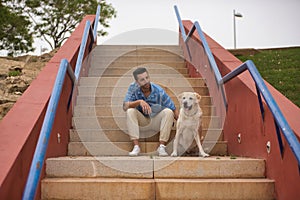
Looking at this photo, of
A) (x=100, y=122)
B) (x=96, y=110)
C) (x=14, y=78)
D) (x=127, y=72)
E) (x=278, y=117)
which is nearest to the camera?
(x=278, y=117)

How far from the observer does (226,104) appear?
550cm

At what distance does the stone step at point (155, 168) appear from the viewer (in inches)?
156

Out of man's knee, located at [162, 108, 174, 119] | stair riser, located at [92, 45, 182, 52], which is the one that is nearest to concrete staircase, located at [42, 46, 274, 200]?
man's knee, located at [162, 108, 174, 119]

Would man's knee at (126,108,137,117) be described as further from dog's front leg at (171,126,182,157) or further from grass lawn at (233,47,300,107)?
grass lawn at (233,47,300,107)

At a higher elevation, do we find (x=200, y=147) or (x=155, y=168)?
(x=200, y=147)

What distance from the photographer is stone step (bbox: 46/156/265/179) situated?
13.0ft

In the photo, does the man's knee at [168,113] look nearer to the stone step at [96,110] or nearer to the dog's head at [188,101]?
the dog's head at [188,101]

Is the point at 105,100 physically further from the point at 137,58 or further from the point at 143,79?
the point at 137,58

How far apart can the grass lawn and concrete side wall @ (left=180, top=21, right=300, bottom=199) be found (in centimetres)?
227

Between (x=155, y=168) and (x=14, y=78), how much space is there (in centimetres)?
463

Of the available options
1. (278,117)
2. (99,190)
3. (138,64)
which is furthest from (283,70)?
(99,190)

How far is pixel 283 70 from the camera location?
1010 cm

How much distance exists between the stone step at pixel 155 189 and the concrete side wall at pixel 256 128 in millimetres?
235

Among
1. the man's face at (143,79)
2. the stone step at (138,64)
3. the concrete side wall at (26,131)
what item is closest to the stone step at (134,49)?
the stone step at (138,64)
